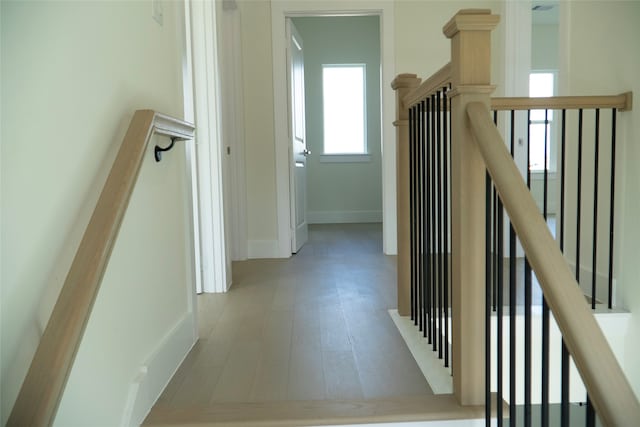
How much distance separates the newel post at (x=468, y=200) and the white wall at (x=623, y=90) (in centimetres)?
137

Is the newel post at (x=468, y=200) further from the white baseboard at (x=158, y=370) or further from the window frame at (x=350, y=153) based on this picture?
the window frame at (x=350, y=153)

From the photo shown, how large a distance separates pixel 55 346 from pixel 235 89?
3.32 meters

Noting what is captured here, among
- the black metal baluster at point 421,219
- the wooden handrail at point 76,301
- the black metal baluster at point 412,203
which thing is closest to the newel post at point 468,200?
the black metal baluster at point 421,219

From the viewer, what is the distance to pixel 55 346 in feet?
3.04

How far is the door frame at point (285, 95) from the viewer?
4.14 metres

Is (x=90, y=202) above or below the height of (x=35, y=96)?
below

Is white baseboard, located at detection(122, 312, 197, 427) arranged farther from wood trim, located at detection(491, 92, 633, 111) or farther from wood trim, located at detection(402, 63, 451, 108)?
wood trim, located at detection(491, 92, 633, 111)

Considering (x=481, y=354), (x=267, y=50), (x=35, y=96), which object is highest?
(x=267, y=50)

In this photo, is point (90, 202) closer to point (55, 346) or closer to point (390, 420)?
point (55, 346)

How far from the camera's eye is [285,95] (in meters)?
4.25

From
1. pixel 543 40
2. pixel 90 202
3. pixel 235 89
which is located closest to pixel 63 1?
pixel 90 202

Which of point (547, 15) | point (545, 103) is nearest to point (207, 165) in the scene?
point (545, 103)

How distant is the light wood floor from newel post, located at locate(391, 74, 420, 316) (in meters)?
0.16

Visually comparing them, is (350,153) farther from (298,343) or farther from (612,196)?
(298,343)
